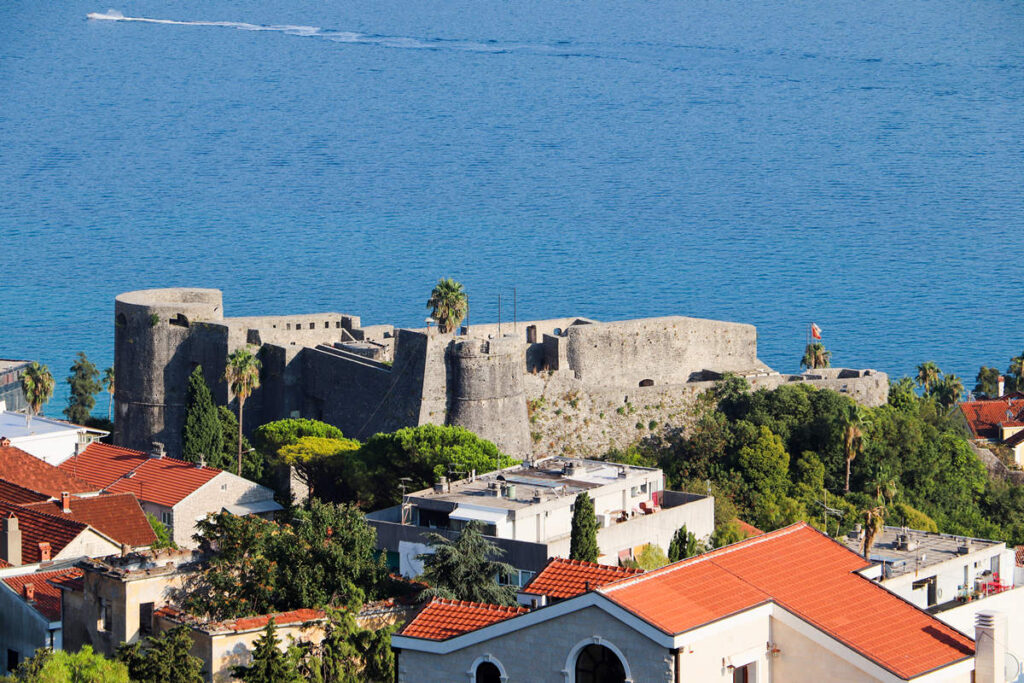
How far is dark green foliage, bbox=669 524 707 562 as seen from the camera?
136ft

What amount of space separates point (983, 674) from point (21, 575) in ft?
57.6

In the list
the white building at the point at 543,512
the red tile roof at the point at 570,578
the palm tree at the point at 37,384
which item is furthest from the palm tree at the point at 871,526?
the palm tree at the point at 37,384

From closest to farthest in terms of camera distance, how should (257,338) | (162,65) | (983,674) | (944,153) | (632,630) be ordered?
1. (632,630)
2. (983,674)
3. (257,338)
4. (944,153)
5. (162,65)

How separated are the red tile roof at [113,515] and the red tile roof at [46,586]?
4.32 metres

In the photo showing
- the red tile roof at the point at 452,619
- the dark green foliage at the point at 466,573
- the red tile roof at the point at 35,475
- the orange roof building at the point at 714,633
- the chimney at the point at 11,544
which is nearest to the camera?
the orange roof building at the point at 714,633

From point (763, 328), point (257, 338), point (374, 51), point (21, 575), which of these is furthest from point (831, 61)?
point (21, 575)

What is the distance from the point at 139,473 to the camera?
51.1 meters

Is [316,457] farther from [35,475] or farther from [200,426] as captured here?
[35,475]

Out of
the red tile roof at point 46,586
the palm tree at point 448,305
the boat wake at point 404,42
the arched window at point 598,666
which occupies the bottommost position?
the red tile roof at point 46,586

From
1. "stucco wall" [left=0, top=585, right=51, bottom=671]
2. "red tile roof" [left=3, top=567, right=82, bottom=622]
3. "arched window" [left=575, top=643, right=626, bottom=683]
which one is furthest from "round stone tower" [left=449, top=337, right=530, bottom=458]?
"arched window" [left=575, top=643, right=626, bottom=683]

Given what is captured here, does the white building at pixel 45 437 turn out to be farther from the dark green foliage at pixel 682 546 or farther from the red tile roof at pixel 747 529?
the red tile roof at pixel 747 529

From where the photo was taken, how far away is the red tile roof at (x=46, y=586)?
3234 centimetres

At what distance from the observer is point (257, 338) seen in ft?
197

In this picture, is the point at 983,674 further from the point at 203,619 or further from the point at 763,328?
the point at 763,328
